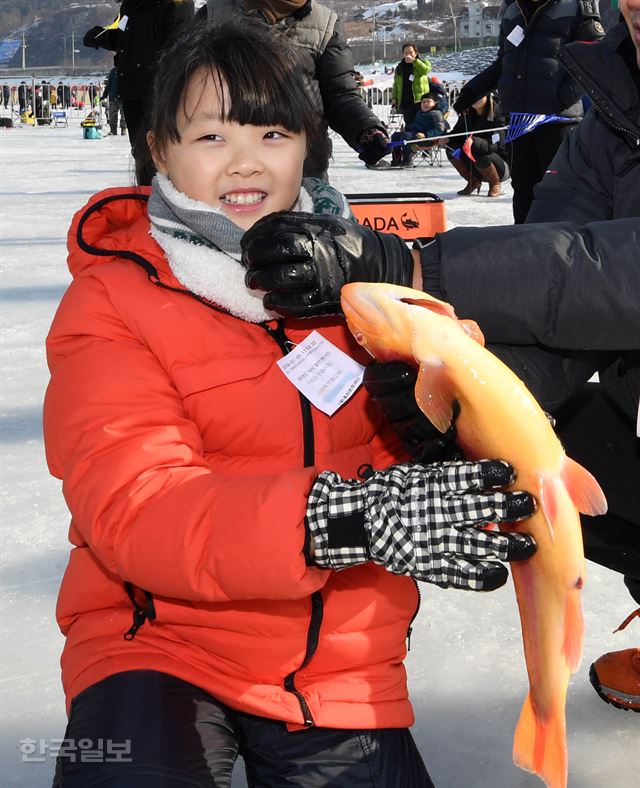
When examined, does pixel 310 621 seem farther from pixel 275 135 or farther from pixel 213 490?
pixel 275 135

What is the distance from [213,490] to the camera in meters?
1.25

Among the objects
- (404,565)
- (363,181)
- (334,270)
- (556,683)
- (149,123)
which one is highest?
(149,123)

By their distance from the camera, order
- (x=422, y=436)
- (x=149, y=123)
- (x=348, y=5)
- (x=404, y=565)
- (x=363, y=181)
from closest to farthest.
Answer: (x=404, y=565) → (x=422, y=436) → (x=149, y=123) → (x=363, y=181) → (x=348, y=5)

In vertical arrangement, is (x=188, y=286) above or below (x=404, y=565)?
above

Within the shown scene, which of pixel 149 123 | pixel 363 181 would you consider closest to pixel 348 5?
pixel 363 181

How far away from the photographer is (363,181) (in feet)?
35.6

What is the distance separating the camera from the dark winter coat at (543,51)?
543 cm

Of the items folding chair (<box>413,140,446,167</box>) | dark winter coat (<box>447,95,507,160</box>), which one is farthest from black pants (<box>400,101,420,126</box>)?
dark winter coat (<box>447,95,507,160</box>)

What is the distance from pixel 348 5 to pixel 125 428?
6306 inches

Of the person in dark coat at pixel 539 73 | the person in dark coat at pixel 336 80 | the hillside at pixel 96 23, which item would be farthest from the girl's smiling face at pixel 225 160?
the hillside at pixel 96 23

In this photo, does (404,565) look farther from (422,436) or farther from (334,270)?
(334,270)

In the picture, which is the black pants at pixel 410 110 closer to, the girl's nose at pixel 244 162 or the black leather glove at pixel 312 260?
the girl's nose at pixel 244 162

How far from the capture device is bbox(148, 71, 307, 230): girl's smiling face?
4.99 feet

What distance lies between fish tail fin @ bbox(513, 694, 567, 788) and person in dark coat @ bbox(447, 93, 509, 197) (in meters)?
8.37
